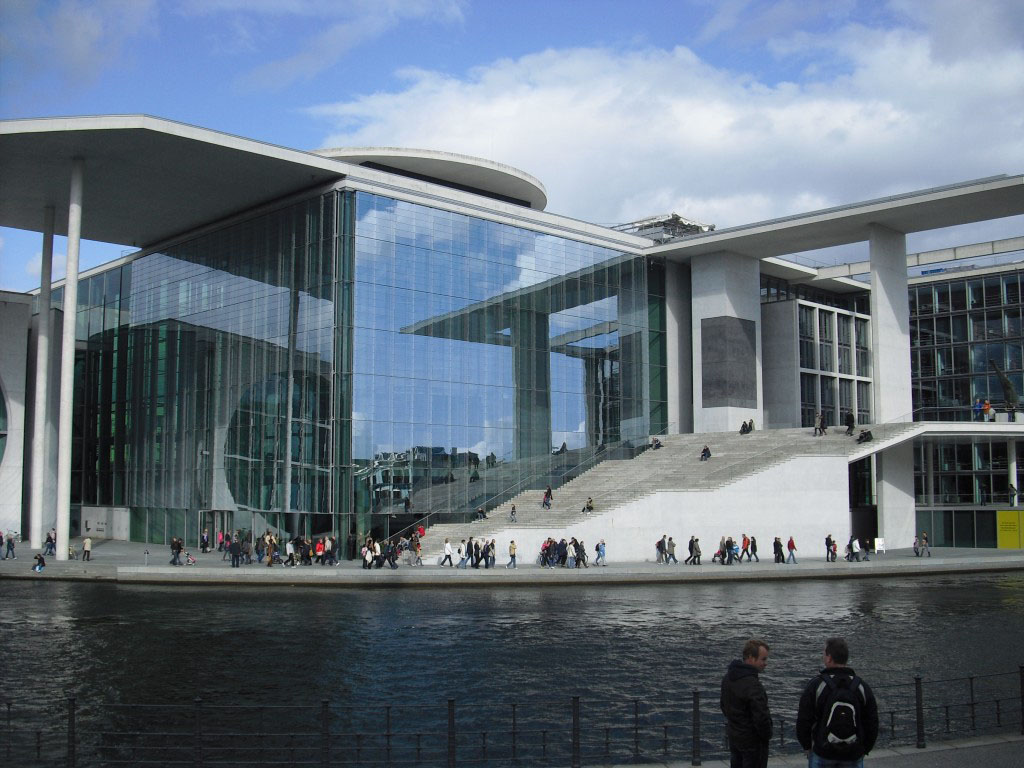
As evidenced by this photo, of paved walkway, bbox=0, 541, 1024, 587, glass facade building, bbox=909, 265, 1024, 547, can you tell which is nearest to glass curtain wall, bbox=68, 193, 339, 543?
paved walkway, bbox=0, 541, 1024, 587

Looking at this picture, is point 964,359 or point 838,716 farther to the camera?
point 964,359

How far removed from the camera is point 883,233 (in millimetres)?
53312

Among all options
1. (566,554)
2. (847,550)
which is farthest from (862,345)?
(566,554)

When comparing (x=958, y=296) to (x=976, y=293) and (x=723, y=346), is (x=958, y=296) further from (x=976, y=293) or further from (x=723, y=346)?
(x=723, y=346)

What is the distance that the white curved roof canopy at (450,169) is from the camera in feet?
169

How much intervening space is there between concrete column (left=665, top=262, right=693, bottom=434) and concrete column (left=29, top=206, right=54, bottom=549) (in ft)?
106

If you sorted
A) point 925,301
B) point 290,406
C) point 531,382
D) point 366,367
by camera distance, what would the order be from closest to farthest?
point 366,367 → point 290,406 → point 531,382 → point 925,301

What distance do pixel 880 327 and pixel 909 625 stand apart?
30.6 meters

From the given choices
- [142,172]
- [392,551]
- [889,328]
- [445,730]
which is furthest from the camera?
[889,328]

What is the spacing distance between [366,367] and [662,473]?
15080 millimetres

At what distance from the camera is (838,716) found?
728 centimetres

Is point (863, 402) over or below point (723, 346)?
below

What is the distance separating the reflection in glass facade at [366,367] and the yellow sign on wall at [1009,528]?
1831 cm

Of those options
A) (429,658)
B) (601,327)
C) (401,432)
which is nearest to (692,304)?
(601,327)
